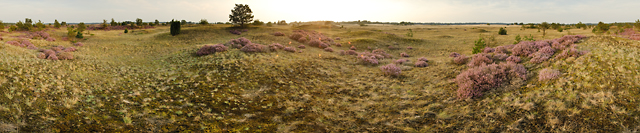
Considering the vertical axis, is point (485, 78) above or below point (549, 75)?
below

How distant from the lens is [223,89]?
10.6 m

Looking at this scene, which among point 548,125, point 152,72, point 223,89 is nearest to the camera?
point 548,125

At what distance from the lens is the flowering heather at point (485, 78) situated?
9047 mm

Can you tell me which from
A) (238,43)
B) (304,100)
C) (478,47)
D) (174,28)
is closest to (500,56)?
(478,47)

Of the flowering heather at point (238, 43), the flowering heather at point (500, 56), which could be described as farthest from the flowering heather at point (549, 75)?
the flowering heather at point (238, 43)

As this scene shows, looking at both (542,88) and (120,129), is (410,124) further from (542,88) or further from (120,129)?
(120,129)

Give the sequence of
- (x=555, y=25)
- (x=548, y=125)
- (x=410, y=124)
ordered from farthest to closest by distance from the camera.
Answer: (x=555, y=25), (x=410, y=124), (x=548, y=125)

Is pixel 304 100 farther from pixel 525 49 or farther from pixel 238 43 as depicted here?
pixel 238 43

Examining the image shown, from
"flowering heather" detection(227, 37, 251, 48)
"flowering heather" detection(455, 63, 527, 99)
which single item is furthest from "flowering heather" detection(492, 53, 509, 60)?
"flowering heather" detection(227, 37, 251, 48)

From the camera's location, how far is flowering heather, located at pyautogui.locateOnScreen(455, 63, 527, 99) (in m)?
9.05

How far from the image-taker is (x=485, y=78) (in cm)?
938

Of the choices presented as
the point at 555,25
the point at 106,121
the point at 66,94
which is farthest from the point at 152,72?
the point at 555,25

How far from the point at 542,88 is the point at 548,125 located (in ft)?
7.68

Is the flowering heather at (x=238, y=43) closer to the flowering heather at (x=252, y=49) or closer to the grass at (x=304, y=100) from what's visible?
the flowering heather at (x=252, y=49)
